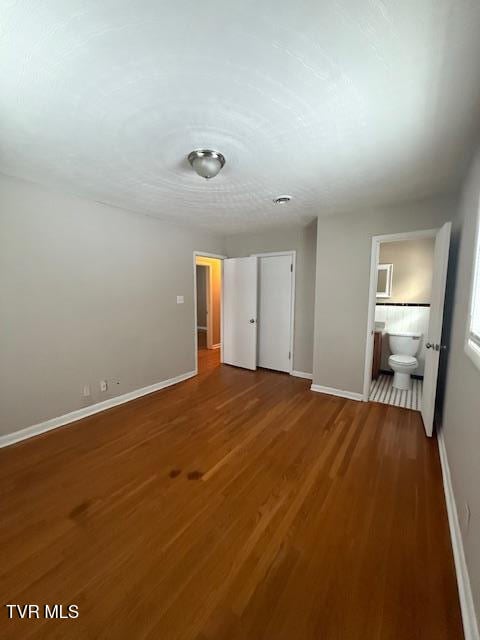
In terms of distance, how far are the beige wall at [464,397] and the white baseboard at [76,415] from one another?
318 cm

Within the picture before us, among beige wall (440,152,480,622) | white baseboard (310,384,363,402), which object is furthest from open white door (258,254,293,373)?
beige wall (440,152,480,622)

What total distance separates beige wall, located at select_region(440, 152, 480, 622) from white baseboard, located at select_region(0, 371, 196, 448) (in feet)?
10.4

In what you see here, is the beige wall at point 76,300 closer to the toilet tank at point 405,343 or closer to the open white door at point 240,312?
the open white door at point 240,312

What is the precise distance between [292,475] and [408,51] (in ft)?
8.01

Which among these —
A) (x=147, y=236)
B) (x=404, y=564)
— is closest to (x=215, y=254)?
(x=147, y=236)

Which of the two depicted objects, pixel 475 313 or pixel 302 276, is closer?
pixel 475 313

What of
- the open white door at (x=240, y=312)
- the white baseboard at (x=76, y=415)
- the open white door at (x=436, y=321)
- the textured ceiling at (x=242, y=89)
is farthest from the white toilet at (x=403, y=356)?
the white baseboard at (x=76, y=415)

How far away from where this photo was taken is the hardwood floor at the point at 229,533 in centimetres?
109

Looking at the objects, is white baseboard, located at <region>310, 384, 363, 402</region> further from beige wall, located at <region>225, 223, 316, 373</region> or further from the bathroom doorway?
beige wall, located at <region>225, 223, 316, 373</region>

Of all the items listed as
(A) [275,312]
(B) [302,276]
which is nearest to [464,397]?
(B) [302,276]

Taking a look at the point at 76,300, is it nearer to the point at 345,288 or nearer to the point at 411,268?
the point at 345,288

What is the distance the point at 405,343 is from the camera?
381cm

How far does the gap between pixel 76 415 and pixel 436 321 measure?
3.69m

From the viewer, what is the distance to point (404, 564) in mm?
1311
